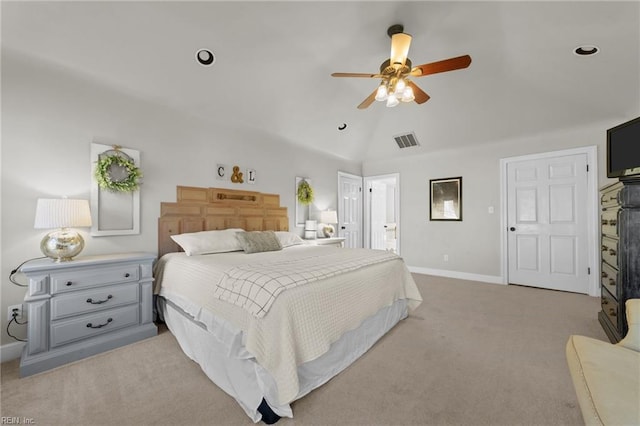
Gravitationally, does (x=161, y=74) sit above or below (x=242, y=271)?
above

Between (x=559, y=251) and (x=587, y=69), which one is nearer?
(x=587, y=69)

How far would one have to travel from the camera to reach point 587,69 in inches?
119

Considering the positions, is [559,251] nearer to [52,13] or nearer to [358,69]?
[358,69]

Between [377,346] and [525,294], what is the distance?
293cm

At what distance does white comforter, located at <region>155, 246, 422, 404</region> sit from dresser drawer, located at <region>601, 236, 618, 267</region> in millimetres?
1973

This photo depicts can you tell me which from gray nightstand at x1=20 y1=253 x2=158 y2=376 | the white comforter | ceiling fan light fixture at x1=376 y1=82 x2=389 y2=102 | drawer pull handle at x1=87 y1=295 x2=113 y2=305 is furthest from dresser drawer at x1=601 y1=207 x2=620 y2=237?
drawer pull handle at x1=87 y1=295 x2=113 y2=305

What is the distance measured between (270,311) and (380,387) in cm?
95

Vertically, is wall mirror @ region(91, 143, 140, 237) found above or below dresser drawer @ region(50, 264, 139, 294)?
above

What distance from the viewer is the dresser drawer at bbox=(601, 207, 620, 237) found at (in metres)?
2.43

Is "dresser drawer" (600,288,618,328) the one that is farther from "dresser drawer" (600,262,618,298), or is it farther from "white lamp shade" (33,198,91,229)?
"white lamp shade" (33,198,91,229)

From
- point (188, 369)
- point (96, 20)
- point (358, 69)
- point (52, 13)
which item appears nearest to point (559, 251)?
point (358, 69)

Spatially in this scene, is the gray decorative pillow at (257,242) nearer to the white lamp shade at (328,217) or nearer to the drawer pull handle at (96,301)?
the drawer pull handle at (96,301)

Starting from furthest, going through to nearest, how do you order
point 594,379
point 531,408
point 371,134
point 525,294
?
point 371,134, point 525,294, point 531,408, point 594,379

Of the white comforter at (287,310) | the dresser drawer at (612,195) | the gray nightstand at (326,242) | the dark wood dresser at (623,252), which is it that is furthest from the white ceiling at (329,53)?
the white comforter at (287,310)
